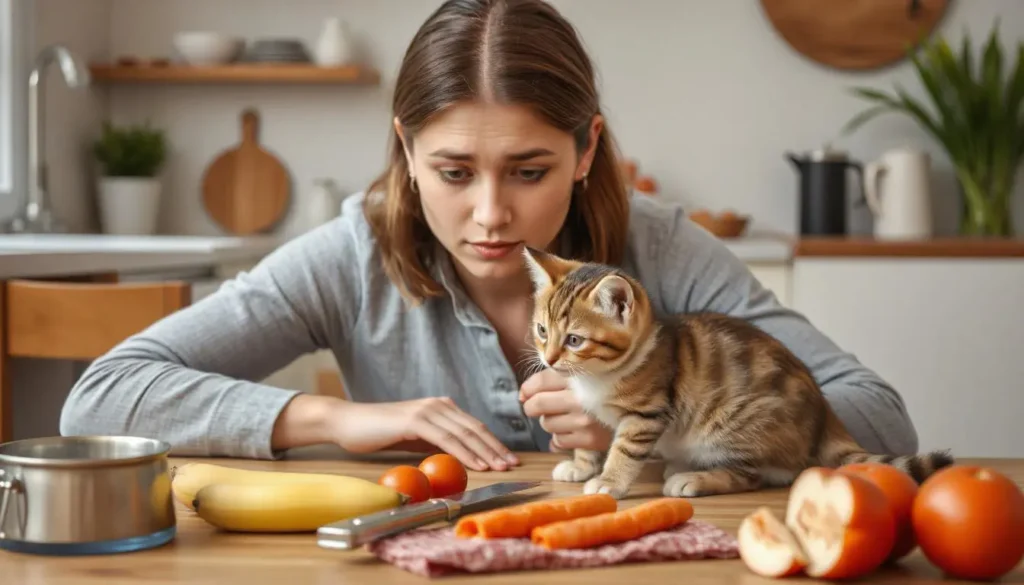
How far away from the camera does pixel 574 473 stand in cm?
140

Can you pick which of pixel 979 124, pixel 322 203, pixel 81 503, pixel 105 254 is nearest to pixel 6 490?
pixel 81 503

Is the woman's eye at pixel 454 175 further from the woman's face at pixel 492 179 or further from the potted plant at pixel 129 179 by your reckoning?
the potted plant at pixel 129 179

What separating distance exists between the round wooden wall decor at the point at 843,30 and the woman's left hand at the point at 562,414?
284cm

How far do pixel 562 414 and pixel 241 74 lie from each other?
2.85 meters

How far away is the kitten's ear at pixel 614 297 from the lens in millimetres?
1314

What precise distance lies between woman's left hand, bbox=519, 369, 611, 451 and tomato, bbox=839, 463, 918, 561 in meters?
0.53

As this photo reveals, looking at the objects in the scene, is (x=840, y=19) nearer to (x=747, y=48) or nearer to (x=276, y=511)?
(x=747, y=48)

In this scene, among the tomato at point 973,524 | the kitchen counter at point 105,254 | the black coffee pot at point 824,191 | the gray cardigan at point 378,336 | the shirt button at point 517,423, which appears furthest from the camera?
the black coffee pot at point 824,191

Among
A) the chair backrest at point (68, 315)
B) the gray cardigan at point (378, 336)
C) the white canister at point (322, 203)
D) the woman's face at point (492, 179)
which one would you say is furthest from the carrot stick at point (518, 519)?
the white canister at point (322, 203)

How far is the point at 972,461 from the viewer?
1.54 metres

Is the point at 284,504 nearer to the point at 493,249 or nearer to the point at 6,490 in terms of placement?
the point at 6,490

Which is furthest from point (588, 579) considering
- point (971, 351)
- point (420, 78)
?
point (971, 351)

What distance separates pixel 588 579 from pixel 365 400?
114 cm

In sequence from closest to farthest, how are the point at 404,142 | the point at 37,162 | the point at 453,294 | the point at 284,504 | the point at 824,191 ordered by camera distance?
the point at 284,504 → the point at 404,142 → the point at 453,294 → the point at 37,162 → the point at 824,191
